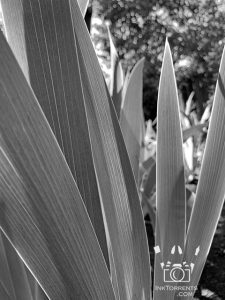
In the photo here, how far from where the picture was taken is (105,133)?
0.50m

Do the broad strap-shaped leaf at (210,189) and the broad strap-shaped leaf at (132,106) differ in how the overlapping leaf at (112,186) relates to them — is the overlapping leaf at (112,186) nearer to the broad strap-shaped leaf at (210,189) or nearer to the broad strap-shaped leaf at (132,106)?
the broad strap-shaped leaf at (210,189)

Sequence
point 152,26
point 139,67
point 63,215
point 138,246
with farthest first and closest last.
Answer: point 152,26 → point 139,67 → point 138,246 → point 63,215

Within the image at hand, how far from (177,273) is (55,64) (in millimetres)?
339

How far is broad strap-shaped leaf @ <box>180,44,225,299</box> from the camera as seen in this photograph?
0.54 m

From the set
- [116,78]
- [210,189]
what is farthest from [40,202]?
[116,78]

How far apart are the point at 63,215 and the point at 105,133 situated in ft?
0.42

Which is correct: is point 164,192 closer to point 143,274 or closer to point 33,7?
point 143,274

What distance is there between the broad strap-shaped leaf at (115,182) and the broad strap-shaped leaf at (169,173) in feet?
0.21

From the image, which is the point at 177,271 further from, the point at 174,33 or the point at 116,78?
the point at 174,33

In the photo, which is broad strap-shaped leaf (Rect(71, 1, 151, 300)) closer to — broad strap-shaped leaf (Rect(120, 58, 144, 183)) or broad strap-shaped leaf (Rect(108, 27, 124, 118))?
broad strap-shaped leaf (Rect(120, 58, 144, 183))

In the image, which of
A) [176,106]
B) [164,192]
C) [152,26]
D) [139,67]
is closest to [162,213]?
[164,192]

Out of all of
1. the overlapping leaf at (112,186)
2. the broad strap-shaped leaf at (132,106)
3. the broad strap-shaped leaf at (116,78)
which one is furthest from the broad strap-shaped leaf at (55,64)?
the broad strap-shaped leaf at (116,78)

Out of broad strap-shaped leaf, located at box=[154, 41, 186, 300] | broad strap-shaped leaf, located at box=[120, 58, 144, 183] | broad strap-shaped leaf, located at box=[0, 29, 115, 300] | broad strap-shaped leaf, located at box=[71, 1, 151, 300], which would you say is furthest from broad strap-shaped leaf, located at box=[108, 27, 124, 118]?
broad strap-shaped leaf, located at box=[0, 29, 115, 300]

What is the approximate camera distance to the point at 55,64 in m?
0.43
